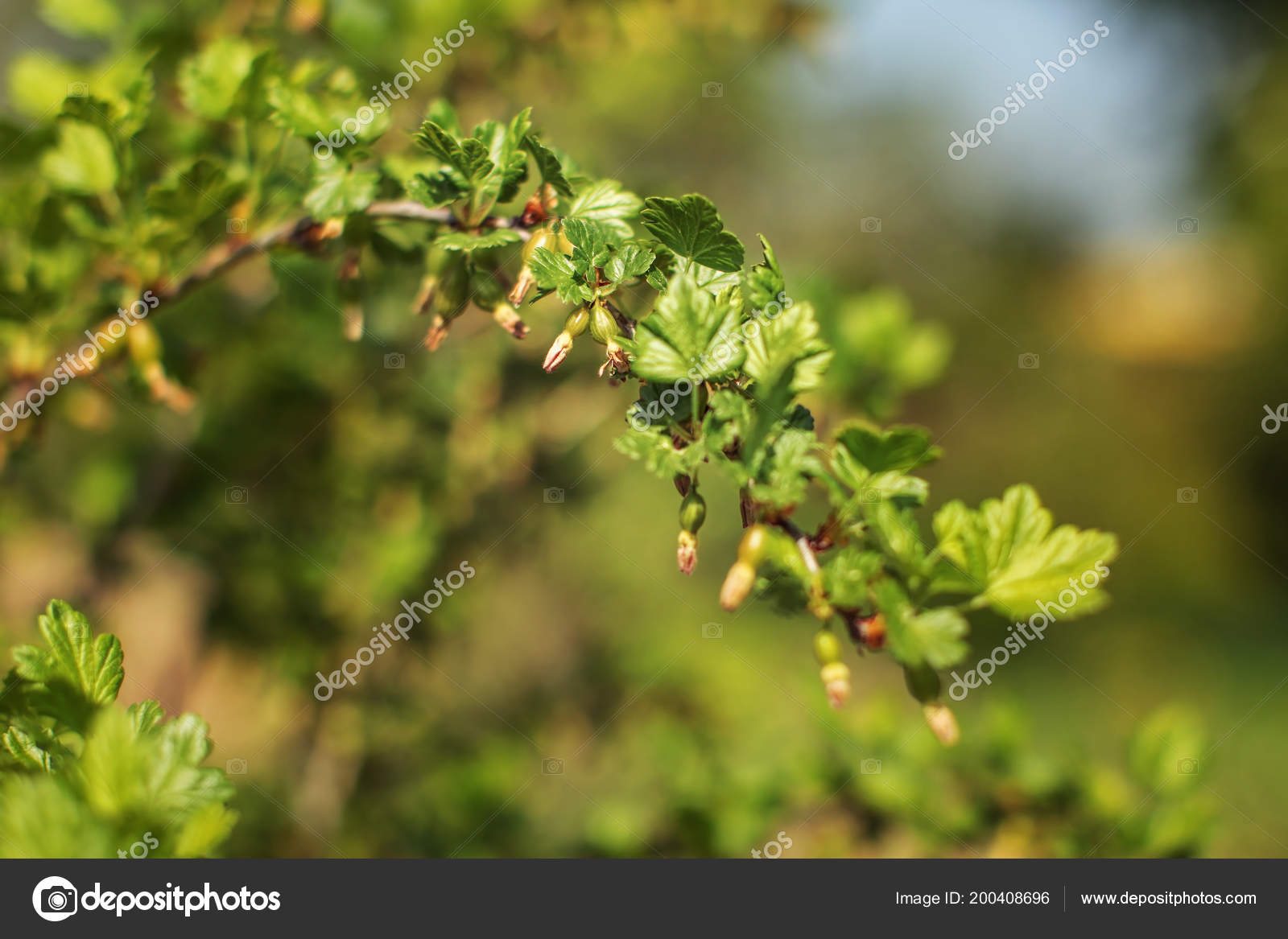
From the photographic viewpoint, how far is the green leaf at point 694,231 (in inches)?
17.0

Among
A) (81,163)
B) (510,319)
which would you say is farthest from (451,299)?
(81,163)

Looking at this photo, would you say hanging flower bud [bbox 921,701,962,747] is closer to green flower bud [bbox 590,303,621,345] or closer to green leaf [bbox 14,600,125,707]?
green flower bud [bbox 590,303,621,345]

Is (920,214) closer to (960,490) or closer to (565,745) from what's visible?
(960,490)

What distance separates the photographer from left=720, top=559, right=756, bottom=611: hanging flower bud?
1.30 feet

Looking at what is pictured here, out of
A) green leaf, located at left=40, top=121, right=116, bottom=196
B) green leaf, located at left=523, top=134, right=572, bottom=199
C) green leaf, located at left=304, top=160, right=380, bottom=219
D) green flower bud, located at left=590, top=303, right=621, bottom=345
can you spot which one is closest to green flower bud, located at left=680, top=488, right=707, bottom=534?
green flower bud, located at left=590, top=303, right=621, bottom=345

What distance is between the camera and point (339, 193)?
1.82ft

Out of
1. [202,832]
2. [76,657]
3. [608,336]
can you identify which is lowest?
[202,832]

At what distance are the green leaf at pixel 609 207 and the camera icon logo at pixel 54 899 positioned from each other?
0.53 meters

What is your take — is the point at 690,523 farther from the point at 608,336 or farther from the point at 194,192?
the point at 194,192

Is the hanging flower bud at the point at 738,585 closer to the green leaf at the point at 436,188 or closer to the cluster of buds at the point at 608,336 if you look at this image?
the cluster of buds at the point at 608,336

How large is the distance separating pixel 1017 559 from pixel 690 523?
0.18m

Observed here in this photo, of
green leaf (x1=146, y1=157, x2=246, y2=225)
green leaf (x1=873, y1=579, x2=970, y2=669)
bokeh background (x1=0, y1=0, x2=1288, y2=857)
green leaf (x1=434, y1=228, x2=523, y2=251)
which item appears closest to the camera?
green leaf (x1=873, y1=579, x2=970, y2=669)

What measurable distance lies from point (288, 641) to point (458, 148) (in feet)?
2.98

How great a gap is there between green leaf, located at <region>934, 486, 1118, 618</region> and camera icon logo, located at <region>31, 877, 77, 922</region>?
58 cm
